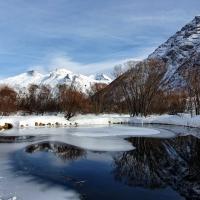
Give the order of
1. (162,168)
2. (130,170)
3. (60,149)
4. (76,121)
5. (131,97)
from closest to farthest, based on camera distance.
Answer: (130,170)
(162,168)
(60,149)
(76,121)
(131,97)

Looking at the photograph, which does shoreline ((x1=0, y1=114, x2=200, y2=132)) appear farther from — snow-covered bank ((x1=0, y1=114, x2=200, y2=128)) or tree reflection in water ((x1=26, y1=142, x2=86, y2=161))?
tree reflection in water ((x1=26, y1=142, x2=86, y2=161))

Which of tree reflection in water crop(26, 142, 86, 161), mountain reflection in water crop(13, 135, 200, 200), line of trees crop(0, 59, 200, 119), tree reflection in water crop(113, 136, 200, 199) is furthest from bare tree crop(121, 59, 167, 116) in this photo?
tree reflection in water crop(113, 136, 200, 199)

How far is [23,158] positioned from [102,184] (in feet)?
23.8

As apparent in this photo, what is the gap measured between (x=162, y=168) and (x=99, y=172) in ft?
9.66

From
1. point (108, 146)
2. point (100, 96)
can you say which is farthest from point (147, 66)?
point (108, 146)

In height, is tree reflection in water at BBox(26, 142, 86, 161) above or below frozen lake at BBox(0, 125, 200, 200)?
above

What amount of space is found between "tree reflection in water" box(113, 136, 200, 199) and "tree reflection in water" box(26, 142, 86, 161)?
2.54 meters

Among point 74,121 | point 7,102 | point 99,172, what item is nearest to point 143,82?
point 74,121

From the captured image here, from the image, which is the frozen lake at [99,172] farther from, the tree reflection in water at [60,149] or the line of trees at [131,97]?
the line of trees at [131,97]

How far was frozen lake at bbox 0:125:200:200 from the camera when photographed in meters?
11.4

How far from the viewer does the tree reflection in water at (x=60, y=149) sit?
763 inches

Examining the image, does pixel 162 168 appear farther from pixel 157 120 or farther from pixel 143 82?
pixel 143 82

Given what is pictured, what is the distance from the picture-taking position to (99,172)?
1487 centimetres

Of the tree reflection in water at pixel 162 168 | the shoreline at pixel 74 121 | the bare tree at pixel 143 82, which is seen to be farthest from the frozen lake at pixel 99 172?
the bare tree at pixel 143 82
